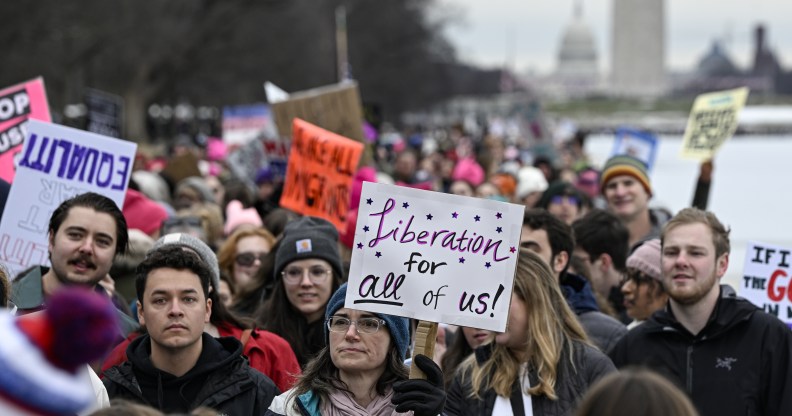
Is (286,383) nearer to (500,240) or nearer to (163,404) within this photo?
(163,404)

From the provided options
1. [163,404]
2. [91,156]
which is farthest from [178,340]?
[91,156]

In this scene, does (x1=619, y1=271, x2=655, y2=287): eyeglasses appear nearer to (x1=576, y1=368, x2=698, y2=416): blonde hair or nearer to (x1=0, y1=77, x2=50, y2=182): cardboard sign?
(x1=0, y1=77, x2=50, y2=182): cardboard sign

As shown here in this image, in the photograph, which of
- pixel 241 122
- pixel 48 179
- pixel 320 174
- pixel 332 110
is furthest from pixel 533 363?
pixel 241 122

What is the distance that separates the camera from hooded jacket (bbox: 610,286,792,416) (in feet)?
17.2

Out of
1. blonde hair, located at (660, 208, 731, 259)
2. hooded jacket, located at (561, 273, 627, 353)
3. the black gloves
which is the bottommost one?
the black gloves

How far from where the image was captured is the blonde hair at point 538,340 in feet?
15.9

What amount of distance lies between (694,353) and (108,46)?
37.7m

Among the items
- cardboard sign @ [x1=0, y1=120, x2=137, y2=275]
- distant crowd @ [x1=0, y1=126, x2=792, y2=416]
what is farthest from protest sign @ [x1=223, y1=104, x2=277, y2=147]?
cardboard sign @ [x1=0, y1=120, x2=137, y2=275]

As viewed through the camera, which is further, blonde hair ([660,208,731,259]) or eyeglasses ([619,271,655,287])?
eyeglasses ([619,271,655,287])

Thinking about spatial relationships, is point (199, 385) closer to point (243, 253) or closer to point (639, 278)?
point (639, 278)

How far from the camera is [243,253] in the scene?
7848 mm

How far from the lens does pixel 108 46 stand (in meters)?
41.8

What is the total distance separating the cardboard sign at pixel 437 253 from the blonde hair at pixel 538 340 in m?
0.36

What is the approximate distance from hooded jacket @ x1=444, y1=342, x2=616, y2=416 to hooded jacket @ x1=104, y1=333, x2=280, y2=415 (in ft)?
2.05
